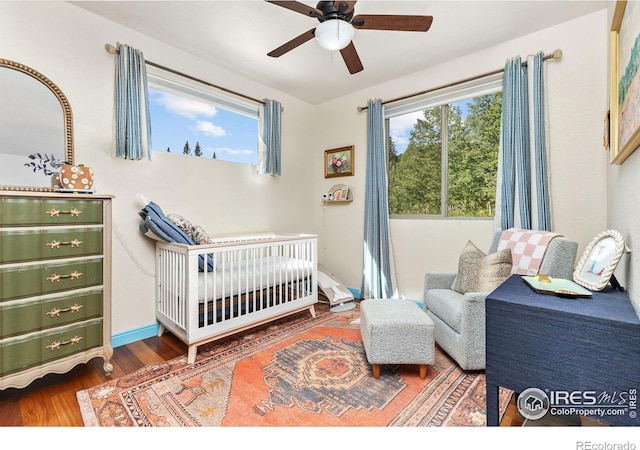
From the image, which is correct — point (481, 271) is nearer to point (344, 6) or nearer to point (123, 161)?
point (344, 6)

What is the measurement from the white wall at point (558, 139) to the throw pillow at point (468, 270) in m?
0.62

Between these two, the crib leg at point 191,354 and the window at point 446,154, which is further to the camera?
the window at point 446,154

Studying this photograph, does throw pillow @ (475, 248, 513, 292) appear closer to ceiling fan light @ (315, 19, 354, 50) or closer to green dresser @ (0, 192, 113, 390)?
ceiling fan light @ (315, 19, 354, 50)

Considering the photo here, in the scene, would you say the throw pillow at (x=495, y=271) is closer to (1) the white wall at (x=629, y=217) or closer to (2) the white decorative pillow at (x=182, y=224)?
(1) the white wall at (x=629, y=217)

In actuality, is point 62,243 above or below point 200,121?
below

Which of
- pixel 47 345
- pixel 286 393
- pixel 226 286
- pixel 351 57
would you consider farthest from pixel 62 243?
pixel 351 57

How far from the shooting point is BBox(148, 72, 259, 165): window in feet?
8.32

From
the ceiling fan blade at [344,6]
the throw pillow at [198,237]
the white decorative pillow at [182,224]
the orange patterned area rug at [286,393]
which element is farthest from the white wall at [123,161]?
the ceiling fan blade at [344,6]

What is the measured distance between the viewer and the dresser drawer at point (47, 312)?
146 centimetres

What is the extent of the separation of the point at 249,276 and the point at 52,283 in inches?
46.1

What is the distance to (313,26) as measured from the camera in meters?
2.26

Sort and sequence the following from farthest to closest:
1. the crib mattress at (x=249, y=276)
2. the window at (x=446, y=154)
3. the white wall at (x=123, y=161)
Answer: the window at (x=446, y=154), the crib mattress at (x=249, y=276), the white wall at (x=123, y=161)
